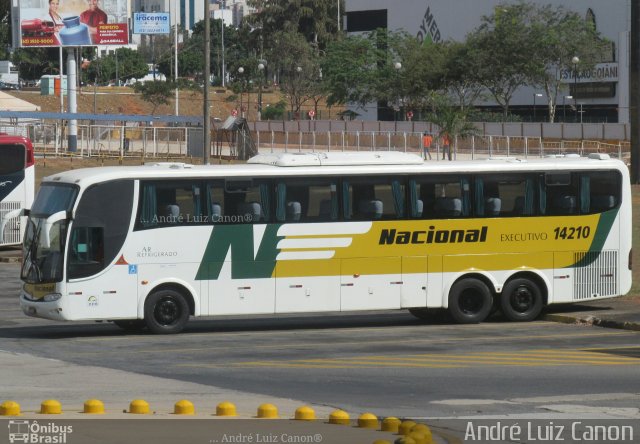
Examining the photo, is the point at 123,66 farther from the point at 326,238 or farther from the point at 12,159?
the point at 326,238

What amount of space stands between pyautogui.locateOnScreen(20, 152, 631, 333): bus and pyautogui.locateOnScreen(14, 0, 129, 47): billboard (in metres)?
72.7

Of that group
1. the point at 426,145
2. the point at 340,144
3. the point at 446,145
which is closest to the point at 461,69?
the point at 340,144

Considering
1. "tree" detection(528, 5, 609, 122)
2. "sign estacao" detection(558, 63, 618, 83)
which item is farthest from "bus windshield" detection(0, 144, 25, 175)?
"sign estacao" detection(558, 63, 618, 83)

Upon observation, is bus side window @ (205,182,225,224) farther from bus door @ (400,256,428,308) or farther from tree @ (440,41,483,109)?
tree @ (440,41,483,109)

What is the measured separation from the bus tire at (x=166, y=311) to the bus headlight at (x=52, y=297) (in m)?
1.51

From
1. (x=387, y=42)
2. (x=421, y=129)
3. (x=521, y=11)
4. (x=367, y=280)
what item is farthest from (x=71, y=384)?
(x=387, y=42)

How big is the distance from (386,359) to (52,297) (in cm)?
635

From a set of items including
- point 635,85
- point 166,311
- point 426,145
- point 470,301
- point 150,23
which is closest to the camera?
point 166,311

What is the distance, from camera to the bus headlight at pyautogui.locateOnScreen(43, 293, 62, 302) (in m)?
22.2

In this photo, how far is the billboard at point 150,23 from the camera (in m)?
130

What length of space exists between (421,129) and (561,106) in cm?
2429

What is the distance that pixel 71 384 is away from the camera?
16.2 meters

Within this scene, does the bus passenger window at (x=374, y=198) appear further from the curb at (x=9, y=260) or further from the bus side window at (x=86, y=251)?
the curb at (x=9, y=260)

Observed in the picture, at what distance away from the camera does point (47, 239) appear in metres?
22.4
